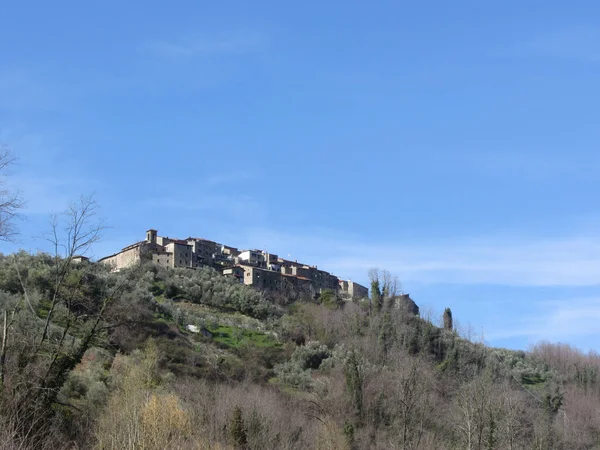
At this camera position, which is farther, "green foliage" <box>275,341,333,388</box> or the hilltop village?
the hilltop village

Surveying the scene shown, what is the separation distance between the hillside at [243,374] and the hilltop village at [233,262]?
705cm

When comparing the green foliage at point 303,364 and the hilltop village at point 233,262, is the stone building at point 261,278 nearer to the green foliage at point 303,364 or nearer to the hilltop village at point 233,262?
the hilltop village at point 233,262

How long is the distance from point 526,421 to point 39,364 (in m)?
49.9

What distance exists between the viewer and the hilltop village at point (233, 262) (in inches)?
4427

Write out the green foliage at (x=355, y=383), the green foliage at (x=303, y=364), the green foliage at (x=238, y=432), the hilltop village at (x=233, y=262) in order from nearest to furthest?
the green foliage at (x=238, y=432)
the green foliage at (x=355, y=383)
the green foliage at (x=303, y=364)
the hilltop village at (x=233, y=262)

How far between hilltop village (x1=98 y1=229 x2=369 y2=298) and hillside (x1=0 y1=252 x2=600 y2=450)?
705 centimetres

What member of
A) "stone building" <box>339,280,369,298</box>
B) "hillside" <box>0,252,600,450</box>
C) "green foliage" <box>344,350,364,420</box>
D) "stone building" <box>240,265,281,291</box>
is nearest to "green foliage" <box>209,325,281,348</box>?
"hillside" <box>0,252,600,450</box>

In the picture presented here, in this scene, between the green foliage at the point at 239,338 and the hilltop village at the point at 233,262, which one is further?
the hilltop village at the point at 233,262

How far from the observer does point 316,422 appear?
166ft

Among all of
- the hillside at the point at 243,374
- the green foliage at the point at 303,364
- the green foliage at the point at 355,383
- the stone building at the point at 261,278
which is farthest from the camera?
the stone building at the point at 261,278

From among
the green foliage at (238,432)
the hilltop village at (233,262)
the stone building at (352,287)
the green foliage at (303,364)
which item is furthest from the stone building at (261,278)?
the green foliage at (238,432)

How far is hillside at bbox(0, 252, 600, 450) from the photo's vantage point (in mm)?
29203

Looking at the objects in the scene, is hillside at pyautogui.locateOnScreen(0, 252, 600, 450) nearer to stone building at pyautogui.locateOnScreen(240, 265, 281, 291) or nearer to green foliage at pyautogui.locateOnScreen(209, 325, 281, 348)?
green foliage at pyautogui.locateOnScreen(209, 325, 281, 348)

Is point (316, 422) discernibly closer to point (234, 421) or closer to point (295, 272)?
point (234, 421)
